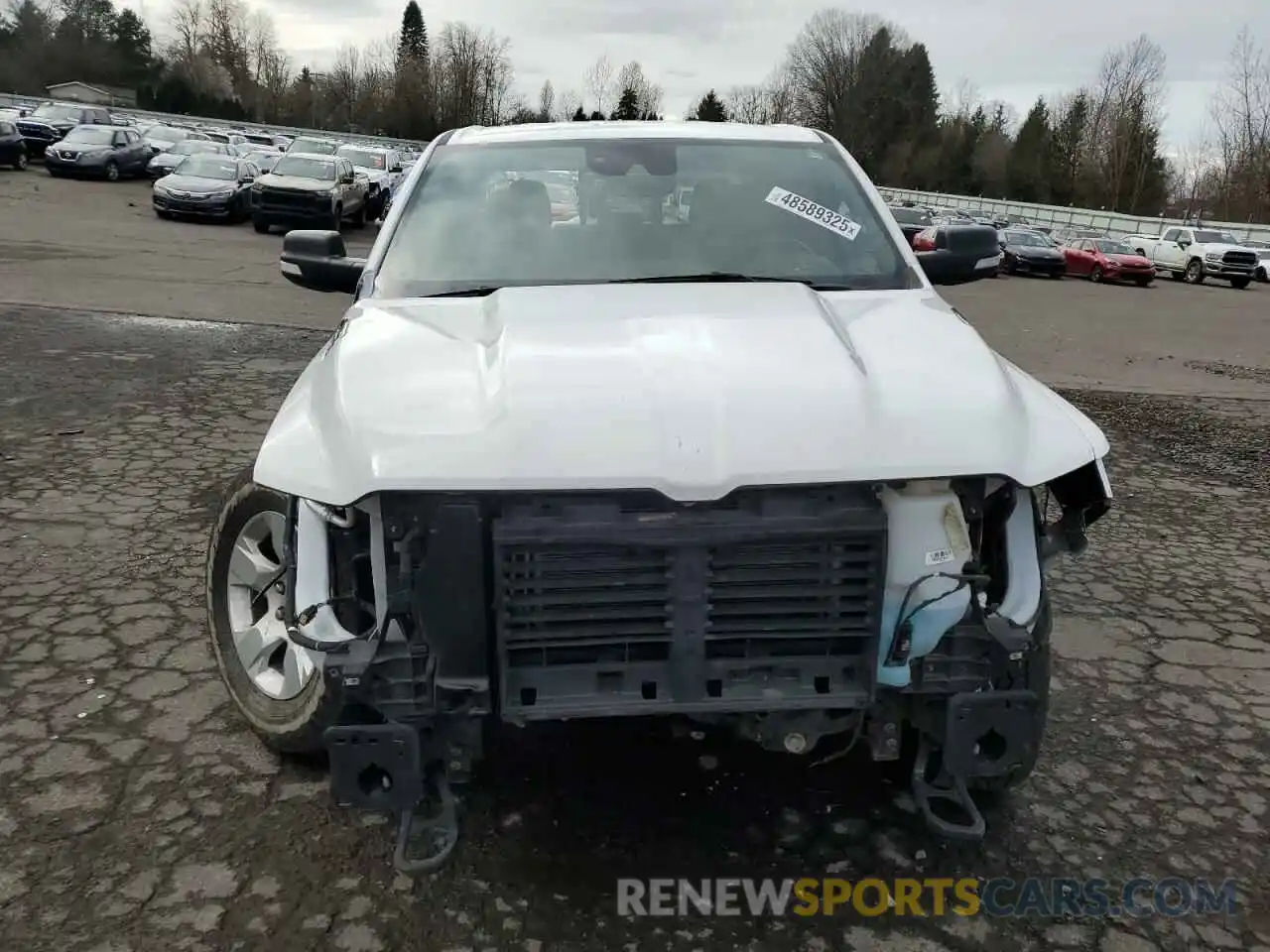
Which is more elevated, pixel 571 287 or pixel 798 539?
pixel 571 287

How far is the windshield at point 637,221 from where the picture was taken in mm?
Result: 3607

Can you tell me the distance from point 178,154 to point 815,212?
1310 inches

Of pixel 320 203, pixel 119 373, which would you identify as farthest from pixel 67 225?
pixel 119 373

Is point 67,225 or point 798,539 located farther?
point 67,225

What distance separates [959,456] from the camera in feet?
8.00

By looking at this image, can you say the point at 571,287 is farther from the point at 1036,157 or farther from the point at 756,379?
the point at 1036,157

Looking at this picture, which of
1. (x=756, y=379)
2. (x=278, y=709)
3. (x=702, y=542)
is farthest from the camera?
(x=278, y=709)

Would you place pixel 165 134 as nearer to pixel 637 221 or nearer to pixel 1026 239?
pixel 1026 239

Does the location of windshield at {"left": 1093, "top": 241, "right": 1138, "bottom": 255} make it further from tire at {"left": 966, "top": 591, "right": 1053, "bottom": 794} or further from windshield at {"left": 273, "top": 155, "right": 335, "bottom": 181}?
tire at {"left": 966, "top": 591, "right": 1053, "bottom": 794}

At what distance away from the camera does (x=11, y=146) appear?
30.9m

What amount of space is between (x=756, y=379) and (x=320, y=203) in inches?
885

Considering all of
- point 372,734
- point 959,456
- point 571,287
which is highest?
point 571,287

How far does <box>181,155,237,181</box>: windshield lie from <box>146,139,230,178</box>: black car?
3.12 metres

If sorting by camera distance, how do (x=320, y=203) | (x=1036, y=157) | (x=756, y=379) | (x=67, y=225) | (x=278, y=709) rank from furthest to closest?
(x=1036, y=157), (x=320, y=203), (x=67, y=225), (x=278, y=709), (x=756, y=379)
